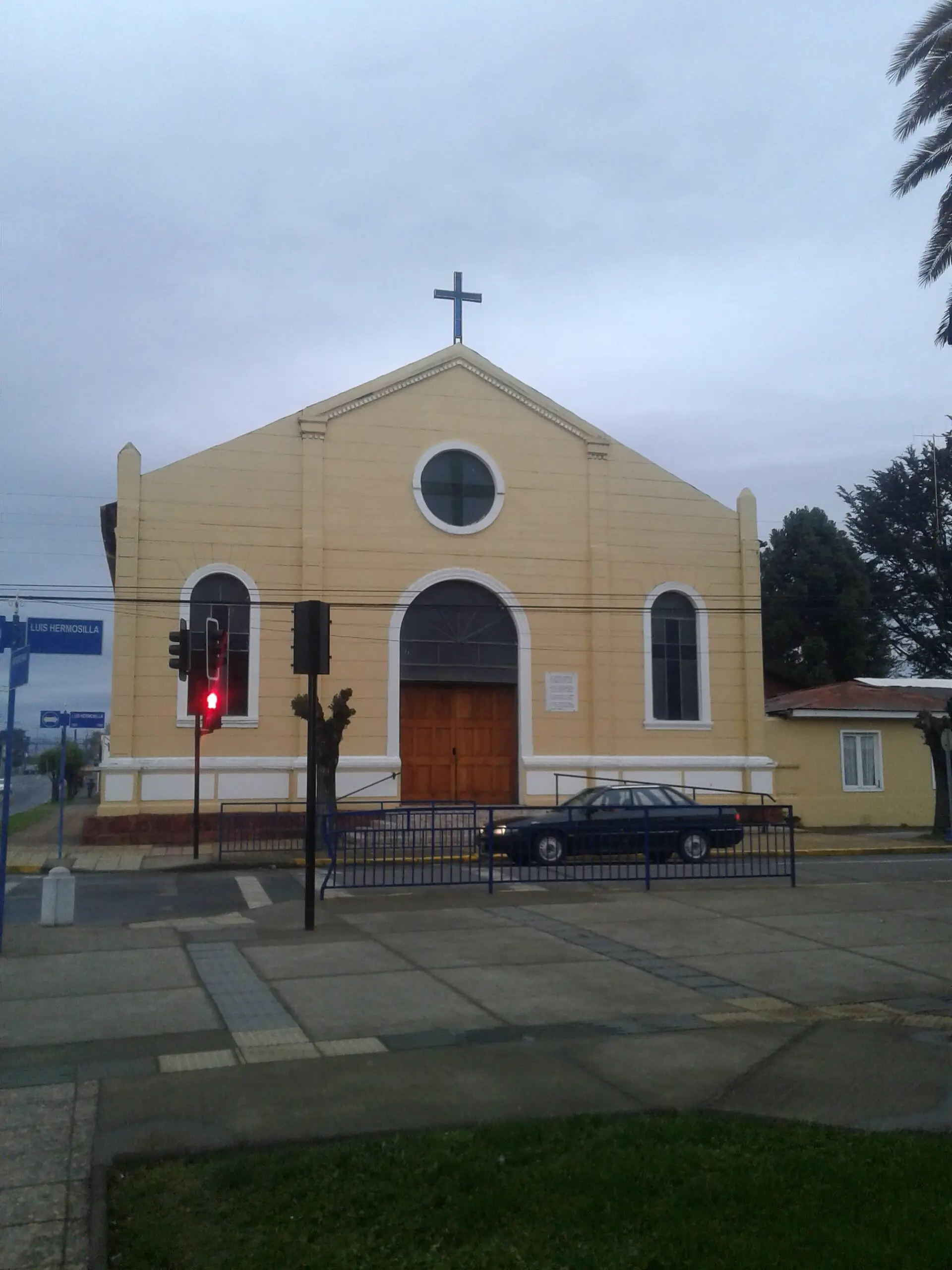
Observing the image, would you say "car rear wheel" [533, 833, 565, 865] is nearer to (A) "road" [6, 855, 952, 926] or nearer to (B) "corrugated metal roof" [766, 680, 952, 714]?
(A) "road" [6, 855, 952, 926]

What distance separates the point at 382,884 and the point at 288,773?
9868mm

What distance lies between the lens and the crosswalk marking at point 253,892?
604 inches

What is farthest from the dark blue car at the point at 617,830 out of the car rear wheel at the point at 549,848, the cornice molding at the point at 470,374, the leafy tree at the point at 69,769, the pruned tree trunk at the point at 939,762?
the leafy tree at the point at 69,769

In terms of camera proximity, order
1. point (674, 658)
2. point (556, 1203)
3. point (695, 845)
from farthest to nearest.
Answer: point (674, 658) → point (695, 845) → point (556, 1203)

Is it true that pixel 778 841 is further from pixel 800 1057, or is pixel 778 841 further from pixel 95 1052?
A: pixel 95 1052

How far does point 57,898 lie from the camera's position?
12.6 metres

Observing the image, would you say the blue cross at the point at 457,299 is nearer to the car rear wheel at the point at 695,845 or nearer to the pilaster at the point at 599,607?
the pilaster at the point at 599,607

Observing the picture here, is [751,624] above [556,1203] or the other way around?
above

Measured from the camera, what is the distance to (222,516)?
25.5m

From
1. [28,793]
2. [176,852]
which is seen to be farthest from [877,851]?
[28,793]

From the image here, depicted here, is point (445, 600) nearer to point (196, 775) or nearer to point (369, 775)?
point (369, 775)

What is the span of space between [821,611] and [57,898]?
4033cm

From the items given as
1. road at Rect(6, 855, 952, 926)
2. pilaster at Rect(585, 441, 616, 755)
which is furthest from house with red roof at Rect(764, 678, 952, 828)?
road at Rect(6, 855, 952, 926)

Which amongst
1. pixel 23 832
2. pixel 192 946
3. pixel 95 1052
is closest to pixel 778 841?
pixel 192 946
